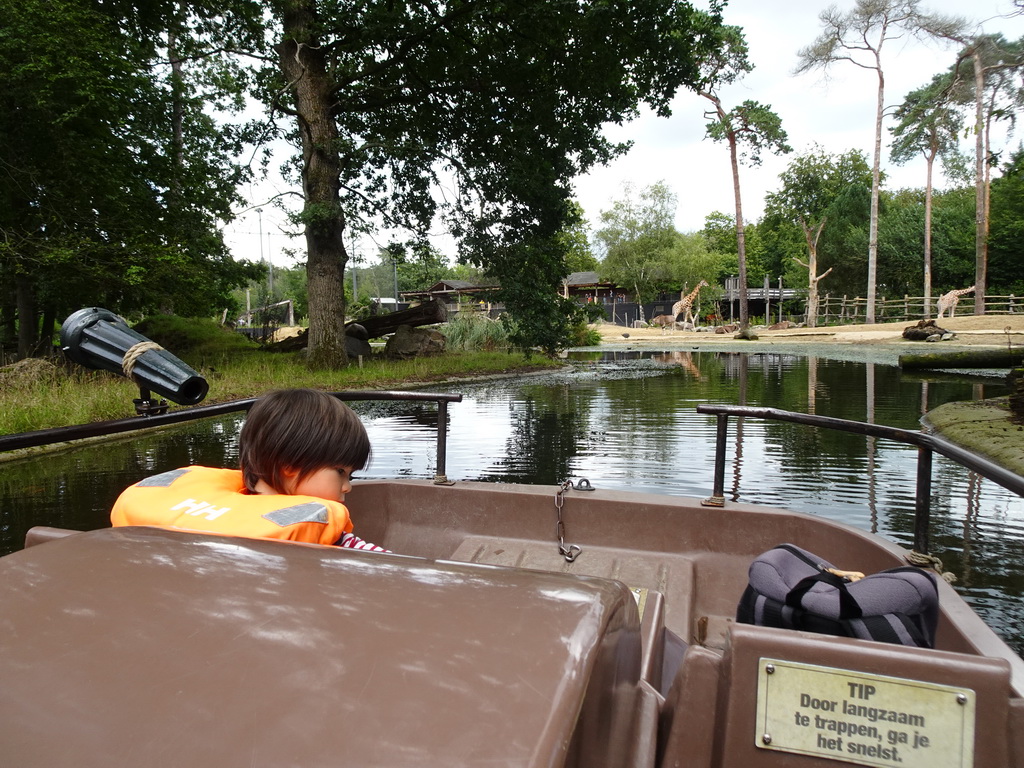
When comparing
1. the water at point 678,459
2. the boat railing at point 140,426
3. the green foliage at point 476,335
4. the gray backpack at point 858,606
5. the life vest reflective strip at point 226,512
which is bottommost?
the water at point 678,459

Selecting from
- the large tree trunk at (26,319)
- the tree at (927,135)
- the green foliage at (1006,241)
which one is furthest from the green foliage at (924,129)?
the large tree trunk at (26,319)

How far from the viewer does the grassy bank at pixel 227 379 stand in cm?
850

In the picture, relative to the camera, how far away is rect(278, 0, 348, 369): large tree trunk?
549 inches

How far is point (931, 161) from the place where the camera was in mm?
36062

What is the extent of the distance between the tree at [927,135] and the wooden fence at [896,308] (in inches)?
36.6

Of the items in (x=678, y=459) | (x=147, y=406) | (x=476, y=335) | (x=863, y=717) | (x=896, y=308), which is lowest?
(x=678, y=459)

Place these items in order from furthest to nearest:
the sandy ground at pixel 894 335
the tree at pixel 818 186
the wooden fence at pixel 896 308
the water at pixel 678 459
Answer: the tree at pixel 818 186 → the wooden fence at pixel 896 308 → the sandy ground at pixel 894 335 → the water at pixel 678 459

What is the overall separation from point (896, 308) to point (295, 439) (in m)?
40.8

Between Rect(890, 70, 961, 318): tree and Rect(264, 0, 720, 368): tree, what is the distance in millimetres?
Answer: 21948

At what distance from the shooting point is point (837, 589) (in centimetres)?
A: 125

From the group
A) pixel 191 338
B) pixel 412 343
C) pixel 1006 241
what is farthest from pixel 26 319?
pixel 1006 241

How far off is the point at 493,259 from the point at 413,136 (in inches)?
120

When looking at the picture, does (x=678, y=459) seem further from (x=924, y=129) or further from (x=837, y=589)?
(x=924, y=129)

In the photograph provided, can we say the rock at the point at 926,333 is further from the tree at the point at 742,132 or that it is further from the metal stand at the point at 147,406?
the metal stand at the point at 147,406
